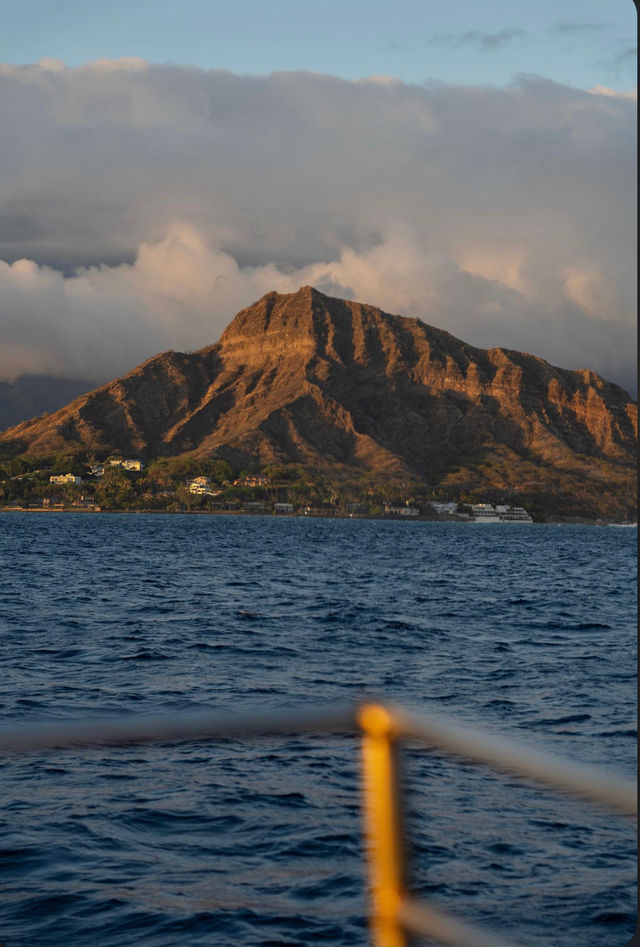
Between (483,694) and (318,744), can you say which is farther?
(483,694)

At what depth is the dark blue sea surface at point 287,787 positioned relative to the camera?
1066 centimetres

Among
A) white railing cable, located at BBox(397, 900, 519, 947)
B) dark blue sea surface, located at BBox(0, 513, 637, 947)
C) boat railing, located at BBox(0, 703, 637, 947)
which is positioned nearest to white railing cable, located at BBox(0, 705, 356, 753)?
boat railing, located at BBox(0, 703, 637, 947)

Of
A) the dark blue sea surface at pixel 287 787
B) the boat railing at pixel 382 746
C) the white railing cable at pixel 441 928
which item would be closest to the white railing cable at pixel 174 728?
the boat railing at pixel 382 746

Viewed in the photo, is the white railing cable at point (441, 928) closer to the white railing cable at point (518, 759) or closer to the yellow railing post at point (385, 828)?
the yellow railing post at point (385, 828)

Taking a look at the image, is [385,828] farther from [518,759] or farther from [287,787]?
[287,787]

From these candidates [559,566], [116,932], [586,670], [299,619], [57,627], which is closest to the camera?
[116,932]

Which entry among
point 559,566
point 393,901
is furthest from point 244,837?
point 559,566

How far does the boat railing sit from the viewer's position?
2131mm

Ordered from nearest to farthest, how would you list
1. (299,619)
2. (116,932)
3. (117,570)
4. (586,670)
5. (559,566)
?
(116,932) < (586,670) < (299,619) < (117,570) < (559,566)

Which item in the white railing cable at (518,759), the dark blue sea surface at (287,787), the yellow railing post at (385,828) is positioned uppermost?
the white railing cable at (518,759)

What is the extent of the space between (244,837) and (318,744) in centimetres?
521

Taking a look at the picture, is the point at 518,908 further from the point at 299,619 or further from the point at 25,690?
the point at 299,619

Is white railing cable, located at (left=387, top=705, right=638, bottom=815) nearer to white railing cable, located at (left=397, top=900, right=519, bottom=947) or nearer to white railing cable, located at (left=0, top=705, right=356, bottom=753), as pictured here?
white railing cable, located at (left=0, top=705, right=356, bottom=753)

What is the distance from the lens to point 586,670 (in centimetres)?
2856
